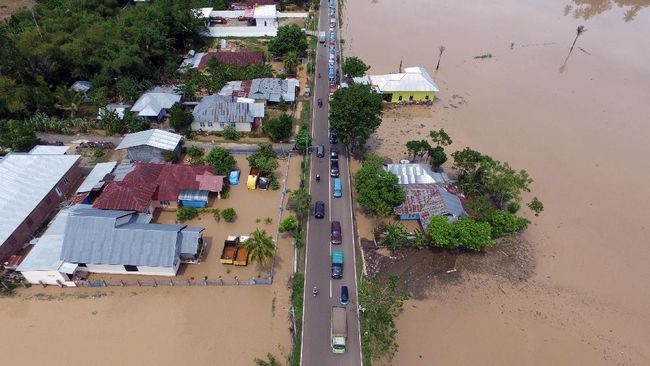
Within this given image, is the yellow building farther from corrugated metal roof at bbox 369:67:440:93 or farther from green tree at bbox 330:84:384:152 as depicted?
green tree at bbox 330:84:384:152

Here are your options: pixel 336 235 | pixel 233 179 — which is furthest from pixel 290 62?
pixel 336 235

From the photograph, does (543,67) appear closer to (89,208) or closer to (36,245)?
(89,208)

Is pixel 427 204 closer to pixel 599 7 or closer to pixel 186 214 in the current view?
pixel 186 214

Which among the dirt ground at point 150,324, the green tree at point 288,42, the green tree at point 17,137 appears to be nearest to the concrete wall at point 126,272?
the dirt ground at point 150,324

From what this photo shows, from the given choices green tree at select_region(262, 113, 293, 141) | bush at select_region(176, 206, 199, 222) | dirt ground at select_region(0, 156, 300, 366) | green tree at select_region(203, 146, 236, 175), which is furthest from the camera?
green tree at select_region(262, 113, 293, 141)

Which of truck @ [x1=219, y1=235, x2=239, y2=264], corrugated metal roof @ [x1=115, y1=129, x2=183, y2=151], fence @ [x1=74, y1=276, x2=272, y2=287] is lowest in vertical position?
fence @ [x1=74, y1=276, x2=272, y2=287]

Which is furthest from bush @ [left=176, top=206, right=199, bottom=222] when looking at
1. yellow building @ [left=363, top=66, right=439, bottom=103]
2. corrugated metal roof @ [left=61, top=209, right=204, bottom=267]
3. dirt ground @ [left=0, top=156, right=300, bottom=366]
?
yellow building @ [left=363, top=66, right=439, bottom=103]

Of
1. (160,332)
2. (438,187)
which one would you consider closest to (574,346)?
(438,187)
